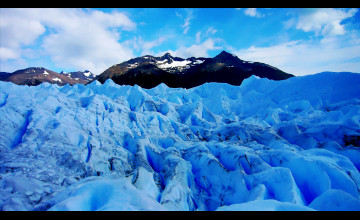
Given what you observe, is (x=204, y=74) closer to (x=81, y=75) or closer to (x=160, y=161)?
(x=160, y=161)

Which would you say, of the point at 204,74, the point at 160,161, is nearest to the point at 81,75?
the point at 204,74

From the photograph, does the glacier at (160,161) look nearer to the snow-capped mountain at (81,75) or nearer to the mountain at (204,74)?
the mountain at (204,74)

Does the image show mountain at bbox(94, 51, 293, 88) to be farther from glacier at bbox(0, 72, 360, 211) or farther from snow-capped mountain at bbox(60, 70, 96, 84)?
snow-capped mountain at bbox(60, 70, 96, 84)

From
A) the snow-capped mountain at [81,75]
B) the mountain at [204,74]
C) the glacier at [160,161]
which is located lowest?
the glacier at [160,161]

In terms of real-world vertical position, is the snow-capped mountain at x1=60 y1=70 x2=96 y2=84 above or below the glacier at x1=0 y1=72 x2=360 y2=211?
above

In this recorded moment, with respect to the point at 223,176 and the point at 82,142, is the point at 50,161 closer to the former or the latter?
the point at 82,142

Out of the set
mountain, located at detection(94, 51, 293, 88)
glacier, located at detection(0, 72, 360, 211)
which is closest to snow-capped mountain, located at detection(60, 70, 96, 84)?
mountain, located at detection(94, 51, 293, 88)

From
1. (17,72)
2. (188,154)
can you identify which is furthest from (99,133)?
(17,72)

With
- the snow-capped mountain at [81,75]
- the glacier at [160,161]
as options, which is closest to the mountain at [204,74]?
the glacier at [160,161]
